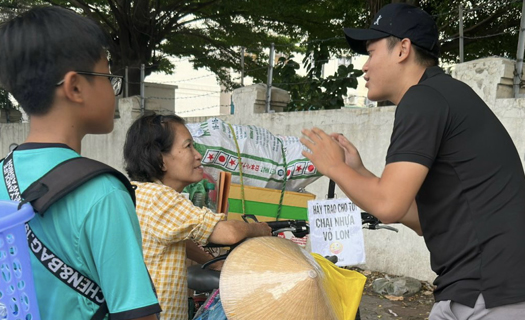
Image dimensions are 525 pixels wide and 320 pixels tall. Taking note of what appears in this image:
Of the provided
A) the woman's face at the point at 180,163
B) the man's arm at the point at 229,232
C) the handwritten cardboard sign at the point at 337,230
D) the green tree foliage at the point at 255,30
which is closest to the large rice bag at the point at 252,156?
the woman's face at the point at 180,163

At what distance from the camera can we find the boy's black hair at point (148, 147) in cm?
247

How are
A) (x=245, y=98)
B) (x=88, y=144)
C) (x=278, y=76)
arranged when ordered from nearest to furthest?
(x=245, y=98)
(x=278, y=76)
(x=88, y=144)

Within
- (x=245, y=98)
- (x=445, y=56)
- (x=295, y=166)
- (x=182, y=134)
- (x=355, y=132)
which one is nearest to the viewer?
(x=182, y=134)

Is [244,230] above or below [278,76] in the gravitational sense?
below

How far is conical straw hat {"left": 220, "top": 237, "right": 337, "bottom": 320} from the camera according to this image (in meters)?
1.79

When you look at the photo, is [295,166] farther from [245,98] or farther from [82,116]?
[245,98]

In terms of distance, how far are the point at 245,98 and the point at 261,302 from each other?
5885mm

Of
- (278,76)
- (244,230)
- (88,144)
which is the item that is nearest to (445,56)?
(278,76)

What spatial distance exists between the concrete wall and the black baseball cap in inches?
127

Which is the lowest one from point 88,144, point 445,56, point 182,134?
point 88,144

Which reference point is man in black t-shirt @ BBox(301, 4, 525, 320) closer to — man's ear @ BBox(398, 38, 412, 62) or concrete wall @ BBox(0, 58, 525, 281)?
man's ear @ BBox(398, 38, 412, 62)

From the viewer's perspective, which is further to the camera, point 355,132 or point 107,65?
point 355,132

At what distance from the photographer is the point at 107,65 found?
4.09 feet

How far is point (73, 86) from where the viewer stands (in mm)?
1169
